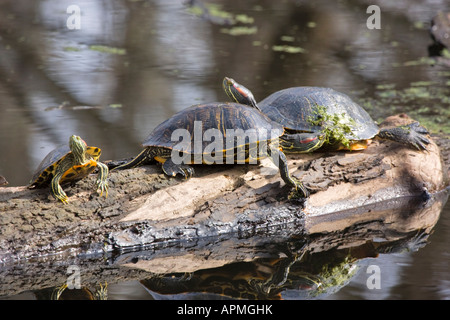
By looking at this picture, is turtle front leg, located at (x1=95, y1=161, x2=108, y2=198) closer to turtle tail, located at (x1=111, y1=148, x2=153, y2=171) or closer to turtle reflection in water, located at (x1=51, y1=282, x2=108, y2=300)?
turtle tail, located at (x1=111, y1=148, x2=153, y2=171)

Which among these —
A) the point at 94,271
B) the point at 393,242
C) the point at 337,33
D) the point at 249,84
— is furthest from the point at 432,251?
the point at 337,33

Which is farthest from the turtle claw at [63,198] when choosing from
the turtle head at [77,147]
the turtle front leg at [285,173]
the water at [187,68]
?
the turtle front leg at [285,173]

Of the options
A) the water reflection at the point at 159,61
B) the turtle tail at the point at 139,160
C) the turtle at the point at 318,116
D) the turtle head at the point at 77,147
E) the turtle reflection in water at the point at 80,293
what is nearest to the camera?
the turtle reflection in water at the point at 80,293

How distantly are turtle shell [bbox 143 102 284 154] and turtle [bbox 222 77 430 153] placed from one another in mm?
291

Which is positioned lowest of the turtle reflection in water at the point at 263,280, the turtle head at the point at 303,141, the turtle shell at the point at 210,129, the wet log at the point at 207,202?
the turtle reflection in water at the point at 263,280

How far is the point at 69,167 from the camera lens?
10.6 feet

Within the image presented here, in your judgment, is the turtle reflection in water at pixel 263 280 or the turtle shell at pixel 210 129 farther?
the turtle shell at pixel 210 129

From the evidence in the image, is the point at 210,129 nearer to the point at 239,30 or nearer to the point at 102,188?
the point at 102,188

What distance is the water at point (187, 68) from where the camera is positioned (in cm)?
489

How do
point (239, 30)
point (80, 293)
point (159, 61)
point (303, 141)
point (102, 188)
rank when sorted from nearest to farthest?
point (80, 293)
point (102, 188)
point (303, 141)
point (159, 61)
point (239, 30)

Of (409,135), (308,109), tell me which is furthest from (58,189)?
(409,135)

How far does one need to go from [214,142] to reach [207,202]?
0.38 m

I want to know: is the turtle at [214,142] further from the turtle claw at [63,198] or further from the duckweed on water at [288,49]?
the duckweed on water at [288,49]

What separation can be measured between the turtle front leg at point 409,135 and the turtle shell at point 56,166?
2.13 metres
